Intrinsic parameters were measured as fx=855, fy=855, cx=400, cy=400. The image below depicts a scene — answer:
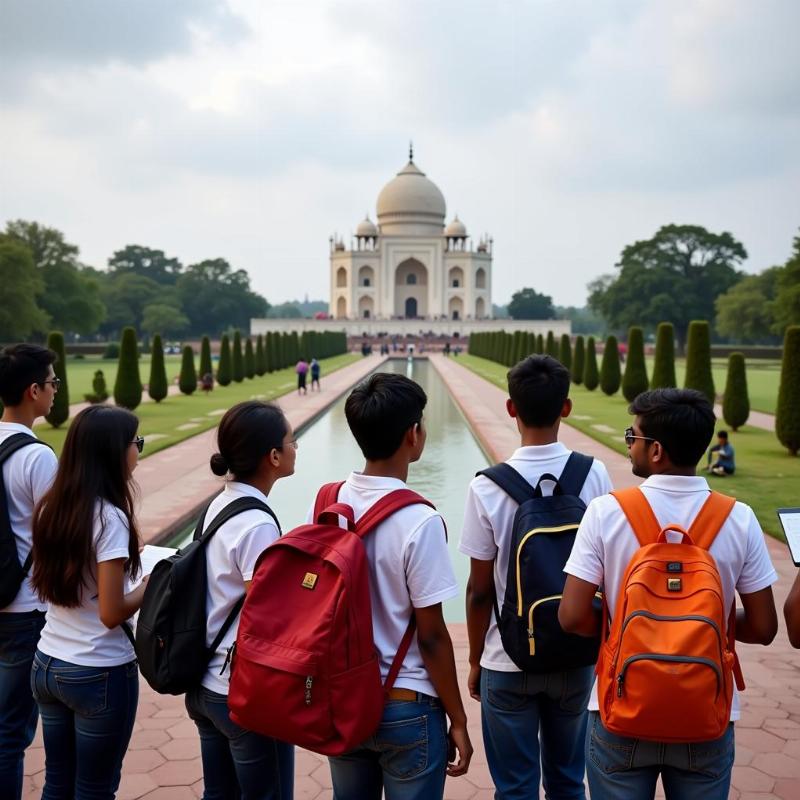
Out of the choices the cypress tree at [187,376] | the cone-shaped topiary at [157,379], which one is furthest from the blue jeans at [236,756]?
the cypress tree at [187,376]

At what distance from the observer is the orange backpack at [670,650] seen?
1.45 meters

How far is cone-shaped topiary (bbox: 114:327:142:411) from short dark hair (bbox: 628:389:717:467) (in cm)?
1237

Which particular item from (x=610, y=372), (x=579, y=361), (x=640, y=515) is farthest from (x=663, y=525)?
(x=579, y=361)

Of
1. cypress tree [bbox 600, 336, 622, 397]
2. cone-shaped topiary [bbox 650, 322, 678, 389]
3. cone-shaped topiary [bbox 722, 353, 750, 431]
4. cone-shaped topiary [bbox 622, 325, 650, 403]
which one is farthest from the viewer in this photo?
cypress tree [bbox 600, 336, 622, 397]

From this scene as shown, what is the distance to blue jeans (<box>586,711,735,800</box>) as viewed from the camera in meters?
1.56

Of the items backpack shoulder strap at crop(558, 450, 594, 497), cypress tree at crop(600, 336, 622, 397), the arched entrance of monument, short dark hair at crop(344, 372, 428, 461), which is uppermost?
the arched entrance of monument

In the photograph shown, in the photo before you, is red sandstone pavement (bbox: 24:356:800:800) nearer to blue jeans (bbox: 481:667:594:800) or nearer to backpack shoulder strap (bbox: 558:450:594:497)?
blue jeans (bbox: 481:667:594:800)

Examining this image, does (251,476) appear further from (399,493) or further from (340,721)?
(340,721)

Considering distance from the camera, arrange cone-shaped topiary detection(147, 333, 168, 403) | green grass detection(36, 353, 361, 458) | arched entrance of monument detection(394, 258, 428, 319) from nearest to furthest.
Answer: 1. green grass detection(36, 353, 361, 458)
2. cone-shaped topiary detection(147, 333, 168, 403)
3. arched entrance of monument detection(394, 258, 428, 319)

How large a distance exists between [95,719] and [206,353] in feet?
58.3

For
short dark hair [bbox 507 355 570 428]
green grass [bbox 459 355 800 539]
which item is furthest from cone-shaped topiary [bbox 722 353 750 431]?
short dark hair [bbox 507 355 570 428]

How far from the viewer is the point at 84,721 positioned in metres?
1.89

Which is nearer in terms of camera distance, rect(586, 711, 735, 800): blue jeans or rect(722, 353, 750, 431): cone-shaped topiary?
rect(586, 711, 735, 800): blue jeans

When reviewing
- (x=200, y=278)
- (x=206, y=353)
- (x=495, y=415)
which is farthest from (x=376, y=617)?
(x=200, y=278)
